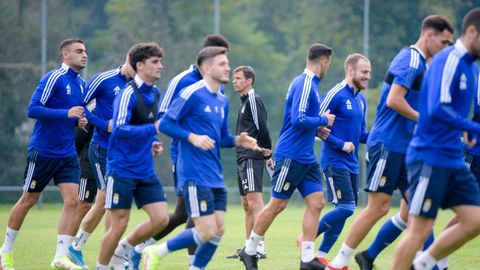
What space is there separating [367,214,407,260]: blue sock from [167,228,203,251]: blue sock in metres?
1.94

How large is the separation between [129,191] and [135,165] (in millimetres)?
248

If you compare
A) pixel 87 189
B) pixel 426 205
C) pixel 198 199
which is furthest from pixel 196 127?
pixel 87 189

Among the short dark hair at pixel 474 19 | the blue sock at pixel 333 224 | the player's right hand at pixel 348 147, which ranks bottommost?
the blue sock at pixel 333 224

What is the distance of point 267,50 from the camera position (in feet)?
77.6

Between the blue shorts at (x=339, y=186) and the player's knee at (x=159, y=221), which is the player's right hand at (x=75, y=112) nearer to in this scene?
the player's knee at (x=159, y=221)

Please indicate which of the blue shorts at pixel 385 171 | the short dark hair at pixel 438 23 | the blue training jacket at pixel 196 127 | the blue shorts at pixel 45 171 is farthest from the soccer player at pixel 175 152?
the short dark hair at pixel 438 23

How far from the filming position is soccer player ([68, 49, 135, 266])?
32.1 feet

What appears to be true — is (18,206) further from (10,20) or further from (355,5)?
(355,5)

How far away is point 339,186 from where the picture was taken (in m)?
9.92

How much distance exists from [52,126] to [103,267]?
86.8 inches

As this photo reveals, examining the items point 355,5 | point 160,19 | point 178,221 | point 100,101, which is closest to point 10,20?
point 160,19

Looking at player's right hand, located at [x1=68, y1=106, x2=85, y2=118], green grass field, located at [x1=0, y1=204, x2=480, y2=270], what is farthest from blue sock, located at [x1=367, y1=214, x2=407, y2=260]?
player's right hand, located at [x1=68, y1=106, x2=85, y2=118]

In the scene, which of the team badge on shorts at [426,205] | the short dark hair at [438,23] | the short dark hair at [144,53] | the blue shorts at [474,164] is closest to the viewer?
the team badge on shorts at [426,205]

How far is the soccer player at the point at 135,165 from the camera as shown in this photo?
812 centimetres
